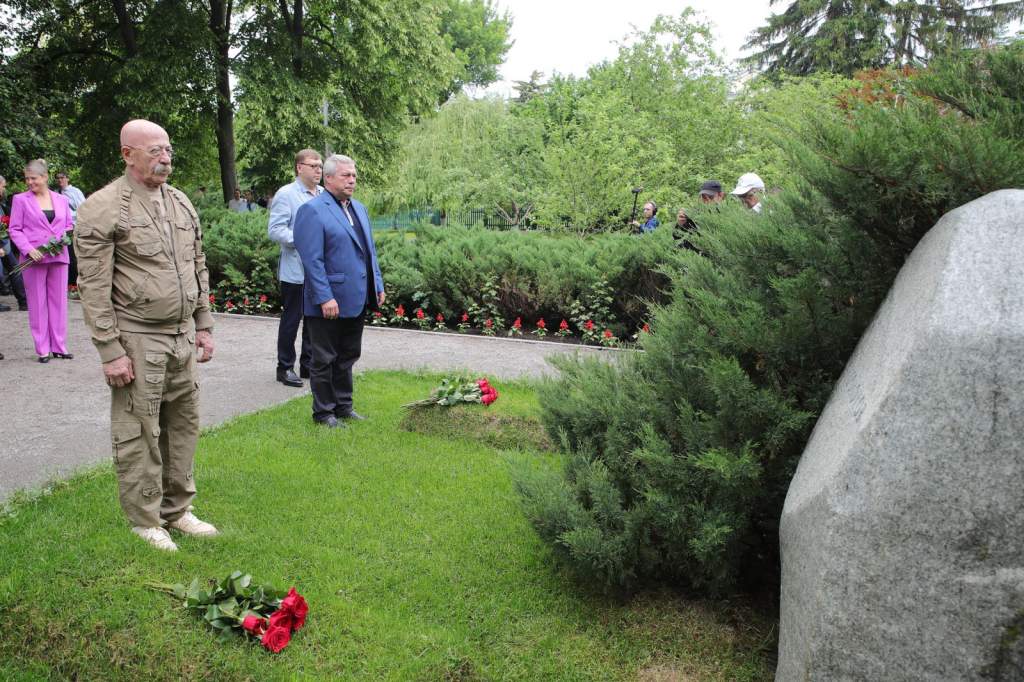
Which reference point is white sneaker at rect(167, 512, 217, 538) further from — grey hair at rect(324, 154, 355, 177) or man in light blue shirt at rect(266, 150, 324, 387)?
man in light blue shirt at rect(266, 150, 324, 387)

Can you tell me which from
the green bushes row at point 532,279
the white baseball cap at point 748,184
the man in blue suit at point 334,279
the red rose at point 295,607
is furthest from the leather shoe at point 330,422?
the green bushes row at point 532,279

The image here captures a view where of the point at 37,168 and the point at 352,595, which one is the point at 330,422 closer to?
the point at 352,595

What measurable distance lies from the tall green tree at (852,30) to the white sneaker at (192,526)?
34845 mm

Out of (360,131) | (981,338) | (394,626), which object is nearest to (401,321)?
(394,626)

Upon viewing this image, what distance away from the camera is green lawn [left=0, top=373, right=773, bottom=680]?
10.9 ft

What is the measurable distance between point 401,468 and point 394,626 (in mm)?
2094

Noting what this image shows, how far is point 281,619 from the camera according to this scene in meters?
3.40

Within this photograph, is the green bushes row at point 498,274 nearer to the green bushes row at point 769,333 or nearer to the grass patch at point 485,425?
the grass patch at point 485,425

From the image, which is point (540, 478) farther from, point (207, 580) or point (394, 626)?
point (207, 580)

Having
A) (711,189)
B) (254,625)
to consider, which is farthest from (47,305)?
(711,189)

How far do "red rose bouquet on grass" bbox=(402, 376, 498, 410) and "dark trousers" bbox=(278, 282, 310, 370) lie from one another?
1.92 m

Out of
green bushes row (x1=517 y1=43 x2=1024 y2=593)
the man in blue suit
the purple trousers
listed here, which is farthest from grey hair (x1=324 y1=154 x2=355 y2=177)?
the purple trousers

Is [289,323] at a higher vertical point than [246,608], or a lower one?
higher

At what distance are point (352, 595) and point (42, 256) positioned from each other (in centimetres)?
716
